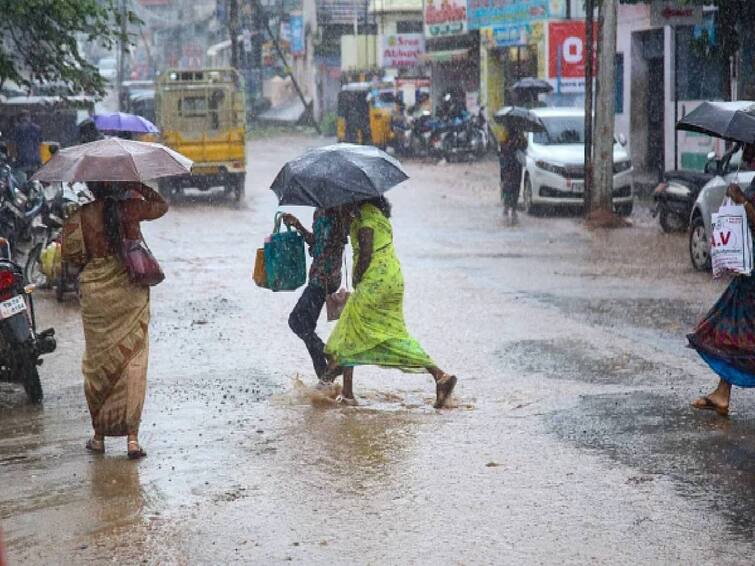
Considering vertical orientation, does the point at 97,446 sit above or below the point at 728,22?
below

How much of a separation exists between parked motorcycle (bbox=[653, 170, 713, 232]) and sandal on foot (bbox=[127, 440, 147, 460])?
1115 centimetres

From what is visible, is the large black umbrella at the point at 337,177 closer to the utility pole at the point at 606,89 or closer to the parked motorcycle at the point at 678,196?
the parked motorcycle at the point at 678,196

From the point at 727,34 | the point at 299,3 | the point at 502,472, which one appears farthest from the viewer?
the point at 299,3

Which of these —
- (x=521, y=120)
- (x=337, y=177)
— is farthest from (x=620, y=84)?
(x=337, y=177)

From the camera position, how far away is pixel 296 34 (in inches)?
2655

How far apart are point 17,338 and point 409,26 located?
159 feet

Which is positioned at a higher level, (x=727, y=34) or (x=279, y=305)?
(x=727, y=34)

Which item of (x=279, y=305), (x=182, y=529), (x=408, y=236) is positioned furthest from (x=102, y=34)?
(x=182, y=529)

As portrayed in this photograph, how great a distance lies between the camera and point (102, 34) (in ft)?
48.7

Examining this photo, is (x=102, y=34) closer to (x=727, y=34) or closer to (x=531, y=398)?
(x=531, y=398)

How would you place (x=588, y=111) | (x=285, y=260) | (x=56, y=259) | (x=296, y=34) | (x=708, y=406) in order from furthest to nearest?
(x=296, y=34) < (x=588, y=111) < (x=56, y=259) < (x=285, y=260) < (x=708, y=406)

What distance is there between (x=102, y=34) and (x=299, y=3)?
5920cm

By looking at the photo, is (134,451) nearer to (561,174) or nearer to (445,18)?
(561,174)

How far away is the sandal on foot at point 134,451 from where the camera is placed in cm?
690
